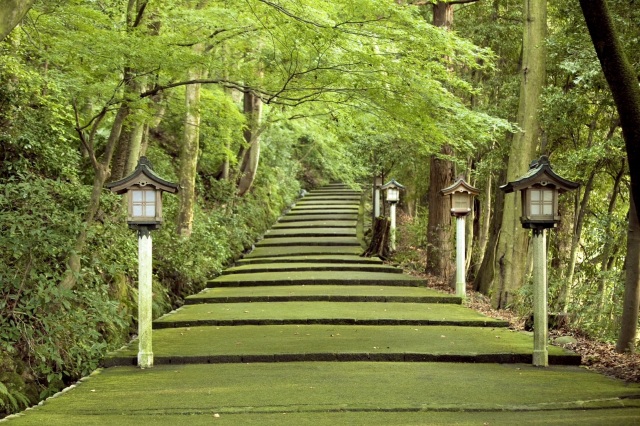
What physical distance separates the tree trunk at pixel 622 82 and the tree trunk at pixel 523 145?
6616 mm

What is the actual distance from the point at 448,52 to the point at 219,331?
466 centimetres

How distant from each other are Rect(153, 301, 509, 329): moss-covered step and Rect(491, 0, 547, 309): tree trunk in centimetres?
158

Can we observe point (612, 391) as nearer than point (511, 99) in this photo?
Yes

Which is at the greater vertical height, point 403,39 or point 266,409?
point 403,39

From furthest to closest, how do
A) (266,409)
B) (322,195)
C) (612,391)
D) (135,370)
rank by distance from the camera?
(322,195) < (135,370) < (612,391) < (266,409)

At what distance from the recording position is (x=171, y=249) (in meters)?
13.7

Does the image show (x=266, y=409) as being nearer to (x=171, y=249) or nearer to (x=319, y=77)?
(x=319, y=77)

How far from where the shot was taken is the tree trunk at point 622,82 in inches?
231

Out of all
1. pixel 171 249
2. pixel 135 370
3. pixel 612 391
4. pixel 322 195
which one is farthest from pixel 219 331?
pixel 322 195

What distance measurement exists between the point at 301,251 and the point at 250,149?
13.9ft

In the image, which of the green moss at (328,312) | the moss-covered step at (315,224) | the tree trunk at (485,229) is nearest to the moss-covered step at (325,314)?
the green moss at (328,312)

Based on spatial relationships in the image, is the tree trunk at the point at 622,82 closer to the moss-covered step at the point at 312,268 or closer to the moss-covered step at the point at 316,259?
the moss-covered step at the point at 312,268

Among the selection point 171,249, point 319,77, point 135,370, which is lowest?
point 135,370

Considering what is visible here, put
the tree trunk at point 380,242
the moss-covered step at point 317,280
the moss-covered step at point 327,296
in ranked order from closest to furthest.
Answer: the moss-covered step at point 327,296 < the moss-covered step at point 317,280 < the tree trunk at point 380,242
